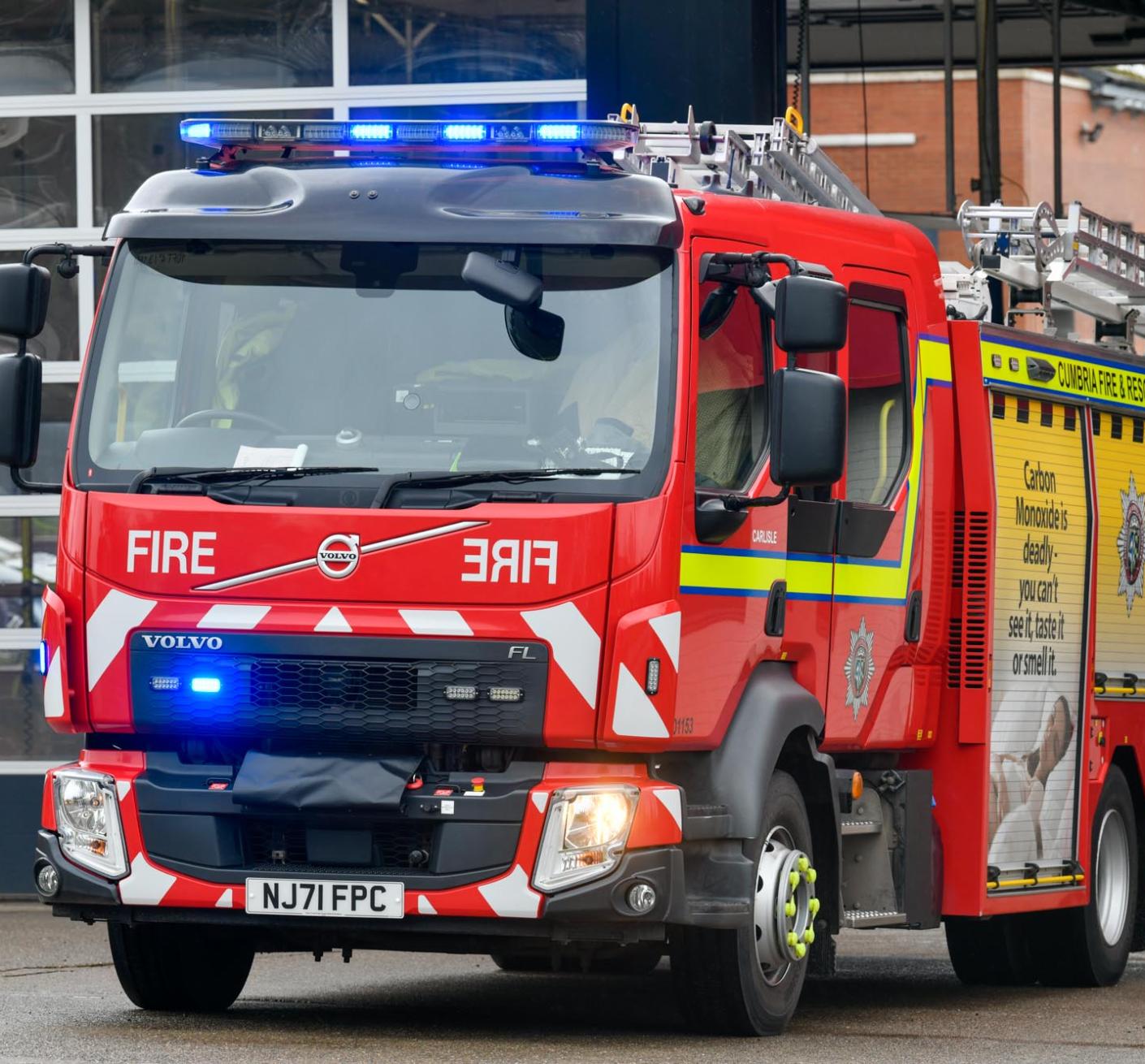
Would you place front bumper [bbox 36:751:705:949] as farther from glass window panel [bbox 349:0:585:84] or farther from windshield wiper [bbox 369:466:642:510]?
glass window panel [bbox 349:0:585:84]

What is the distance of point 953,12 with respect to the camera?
923 inches

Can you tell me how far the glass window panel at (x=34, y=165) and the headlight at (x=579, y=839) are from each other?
8.48 meters

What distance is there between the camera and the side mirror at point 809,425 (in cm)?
845

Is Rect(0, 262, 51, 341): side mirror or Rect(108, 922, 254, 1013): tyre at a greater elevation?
Rect(0, 262, 51, 341): side mirror

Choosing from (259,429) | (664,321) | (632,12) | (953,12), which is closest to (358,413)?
(259,429)

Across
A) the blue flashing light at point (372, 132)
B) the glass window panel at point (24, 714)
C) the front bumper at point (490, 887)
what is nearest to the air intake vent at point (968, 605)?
the front bumper at point (490, 887)

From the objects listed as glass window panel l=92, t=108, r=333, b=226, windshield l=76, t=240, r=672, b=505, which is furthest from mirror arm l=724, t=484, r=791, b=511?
glass window panel l=92, t=108, r=333, b=226

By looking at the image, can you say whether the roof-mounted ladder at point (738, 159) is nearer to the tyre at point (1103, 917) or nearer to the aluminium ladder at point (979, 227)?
the aluminium ladder at point (979, 227)

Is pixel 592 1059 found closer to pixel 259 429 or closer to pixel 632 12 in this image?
pixel 259 429

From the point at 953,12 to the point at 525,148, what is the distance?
15.3 m

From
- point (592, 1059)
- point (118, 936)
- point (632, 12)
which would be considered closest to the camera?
point (592, 1059)

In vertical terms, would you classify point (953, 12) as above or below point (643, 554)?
above

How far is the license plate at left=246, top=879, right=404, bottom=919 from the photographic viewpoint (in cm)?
830

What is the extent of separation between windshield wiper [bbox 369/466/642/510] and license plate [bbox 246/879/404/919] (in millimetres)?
1188
